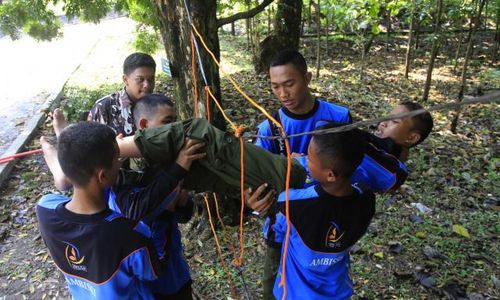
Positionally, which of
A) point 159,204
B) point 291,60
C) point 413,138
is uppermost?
point 291,60

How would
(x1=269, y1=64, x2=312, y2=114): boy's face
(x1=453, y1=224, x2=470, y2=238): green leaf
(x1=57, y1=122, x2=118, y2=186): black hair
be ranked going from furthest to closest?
1. (x1=453, y1=224, x2=470, y2=238): green leaf
2. (x1=269, y1=64, x2=312, y2=114): boy's face
3. (x1=57, y1=122, x2=118, y2=186): black hair

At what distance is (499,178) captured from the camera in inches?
180

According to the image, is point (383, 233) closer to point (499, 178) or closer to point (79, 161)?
point (499, 178)

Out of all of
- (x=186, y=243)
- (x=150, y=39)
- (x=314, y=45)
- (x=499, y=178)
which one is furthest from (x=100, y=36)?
(x=499, y=178)

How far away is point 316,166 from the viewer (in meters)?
1.66

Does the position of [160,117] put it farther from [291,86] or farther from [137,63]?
[137,63]

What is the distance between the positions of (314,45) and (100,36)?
7679 millimetres

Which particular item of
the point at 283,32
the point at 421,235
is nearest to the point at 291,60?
the point at 421,235

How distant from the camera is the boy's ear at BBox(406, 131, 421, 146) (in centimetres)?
207

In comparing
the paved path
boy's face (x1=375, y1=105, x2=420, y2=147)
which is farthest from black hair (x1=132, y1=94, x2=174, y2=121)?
the paved path

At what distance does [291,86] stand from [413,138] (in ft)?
2.43

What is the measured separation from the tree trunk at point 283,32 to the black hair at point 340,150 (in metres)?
6.00

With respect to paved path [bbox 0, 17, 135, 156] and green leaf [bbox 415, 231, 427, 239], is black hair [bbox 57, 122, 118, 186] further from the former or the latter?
paved path [bbox 0, 17, 135, 156]

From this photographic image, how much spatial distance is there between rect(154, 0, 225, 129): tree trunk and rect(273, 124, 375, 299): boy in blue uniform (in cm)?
147
